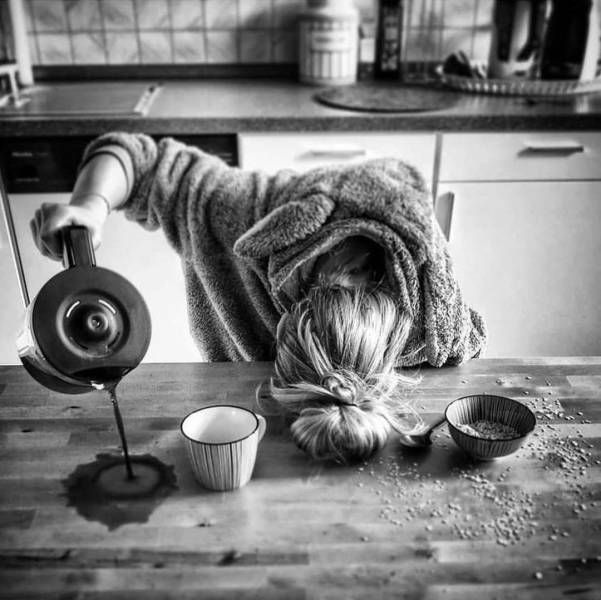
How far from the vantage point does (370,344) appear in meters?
0.98

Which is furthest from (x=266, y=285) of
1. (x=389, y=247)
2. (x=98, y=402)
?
(x=98, y=402)

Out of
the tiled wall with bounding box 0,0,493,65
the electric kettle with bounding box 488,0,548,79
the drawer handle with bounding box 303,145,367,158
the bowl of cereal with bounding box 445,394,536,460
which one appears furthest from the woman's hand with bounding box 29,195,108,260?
the electric kettle with bounding box 488,0,548,79

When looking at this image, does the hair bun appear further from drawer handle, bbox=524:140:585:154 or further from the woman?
drawer handle, bbox=524:140:585:154

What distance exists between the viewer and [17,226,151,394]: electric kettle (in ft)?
2.42

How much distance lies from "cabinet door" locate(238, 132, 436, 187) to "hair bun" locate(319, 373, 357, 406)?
1139mm

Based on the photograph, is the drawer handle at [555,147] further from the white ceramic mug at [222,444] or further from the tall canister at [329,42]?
the white ceramic mug at [222,444]

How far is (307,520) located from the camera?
29.4 inches

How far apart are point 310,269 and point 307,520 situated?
0.50 meters

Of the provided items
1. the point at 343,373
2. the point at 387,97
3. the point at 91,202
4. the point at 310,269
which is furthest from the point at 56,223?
the point at 387,97

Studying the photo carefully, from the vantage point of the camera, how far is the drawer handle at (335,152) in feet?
6.35

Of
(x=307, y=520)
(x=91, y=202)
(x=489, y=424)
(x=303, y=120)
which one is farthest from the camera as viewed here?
(x=303, y=120)

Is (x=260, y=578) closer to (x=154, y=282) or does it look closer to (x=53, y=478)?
(x=53, y=478)

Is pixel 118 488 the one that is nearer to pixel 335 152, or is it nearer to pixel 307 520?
pixel 307 520

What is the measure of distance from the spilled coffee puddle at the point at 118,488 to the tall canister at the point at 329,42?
175 cm
